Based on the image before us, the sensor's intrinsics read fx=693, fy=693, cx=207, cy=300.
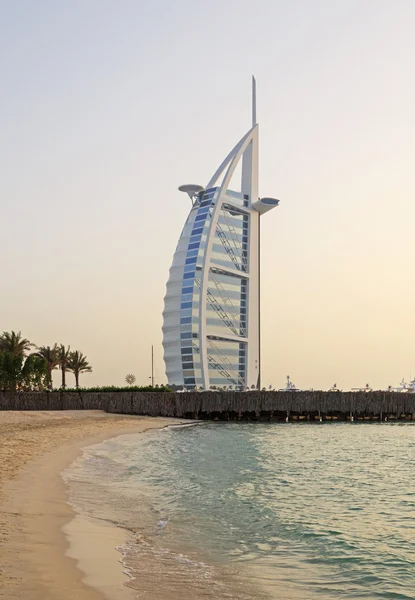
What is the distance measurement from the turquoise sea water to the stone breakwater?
3871 cm

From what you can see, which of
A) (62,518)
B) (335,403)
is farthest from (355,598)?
(335,403)

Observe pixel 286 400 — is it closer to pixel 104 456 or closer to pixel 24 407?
pixel 24 407

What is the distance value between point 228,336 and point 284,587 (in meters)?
106

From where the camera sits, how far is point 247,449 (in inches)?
1422

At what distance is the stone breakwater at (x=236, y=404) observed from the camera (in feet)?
227

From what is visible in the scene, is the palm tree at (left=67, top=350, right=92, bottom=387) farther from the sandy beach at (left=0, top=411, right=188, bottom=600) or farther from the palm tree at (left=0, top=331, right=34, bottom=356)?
the sandy beach at (left=0, top=411, right=188, bottom=600)

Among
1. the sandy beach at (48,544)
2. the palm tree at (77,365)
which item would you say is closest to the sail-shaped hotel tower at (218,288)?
the palm tree at (77,365)

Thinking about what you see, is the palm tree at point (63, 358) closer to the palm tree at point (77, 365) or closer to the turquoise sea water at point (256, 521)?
the palm tree at point (77, 365)

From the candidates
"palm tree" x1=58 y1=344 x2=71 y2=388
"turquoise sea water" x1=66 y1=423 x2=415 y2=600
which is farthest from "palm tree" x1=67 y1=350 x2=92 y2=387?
"turquoise sea water" x1=66 y1=423 x2=415 y2=600

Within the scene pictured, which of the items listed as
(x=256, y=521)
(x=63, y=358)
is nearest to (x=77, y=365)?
(x=63, y=358)

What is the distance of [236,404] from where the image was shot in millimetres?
72688

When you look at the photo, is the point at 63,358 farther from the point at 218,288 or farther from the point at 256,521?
the point at 256,521

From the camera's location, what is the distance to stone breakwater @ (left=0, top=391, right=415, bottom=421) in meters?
69.2

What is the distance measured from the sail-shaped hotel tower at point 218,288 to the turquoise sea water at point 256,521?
80104mm
